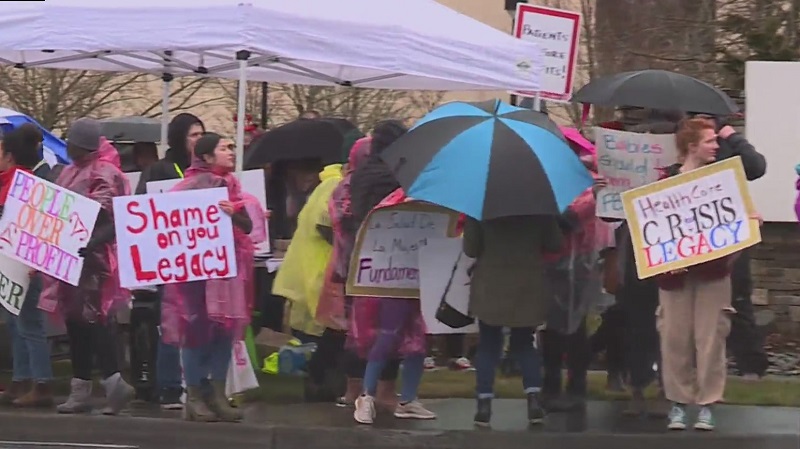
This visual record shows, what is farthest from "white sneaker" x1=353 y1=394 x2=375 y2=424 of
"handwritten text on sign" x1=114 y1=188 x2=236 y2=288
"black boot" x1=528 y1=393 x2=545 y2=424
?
"handwritten text on sign" x1=114 y1=188 x2=236 y2=288

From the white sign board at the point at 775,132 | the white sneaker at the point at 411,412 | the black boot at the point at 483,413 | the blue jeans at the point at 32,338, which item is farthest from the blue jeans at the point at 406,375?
the white sign board at the point at 775,132

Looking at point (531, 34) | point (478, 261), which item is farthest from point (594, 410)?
point (531, 34)

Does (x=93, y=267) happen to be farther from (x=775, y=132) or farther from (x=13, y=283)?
(x=775, y=132)

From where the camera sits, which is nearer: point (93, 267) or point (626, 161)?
point (93, 267)

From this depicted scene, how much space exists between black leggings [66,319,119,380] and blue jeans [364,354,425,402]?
1540 mm

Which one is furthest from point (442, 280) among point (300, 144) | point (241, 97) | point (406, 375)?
point (300, 144)

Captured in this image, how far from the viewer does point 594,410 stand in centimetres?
843

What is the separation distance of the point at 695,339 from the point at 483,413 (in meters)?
1.29

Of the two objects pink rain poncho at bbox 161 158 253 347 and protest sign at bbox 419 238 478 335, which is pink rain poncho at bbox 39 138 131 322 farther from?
protest sign at bbox 419 238 478 335

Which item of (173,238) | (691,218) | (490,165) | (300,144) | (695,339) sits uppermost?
(300,144)

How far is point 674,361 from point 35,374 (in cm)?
383

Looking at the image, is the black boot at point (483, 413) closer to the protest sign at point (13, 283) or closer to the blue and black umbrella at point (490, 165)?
the blue and black umbrella at point (490, 165)

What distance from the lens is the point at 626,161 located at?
8.23 metres

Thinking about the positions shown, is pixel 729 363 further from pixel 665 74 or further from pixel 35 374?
pixel 35 374
